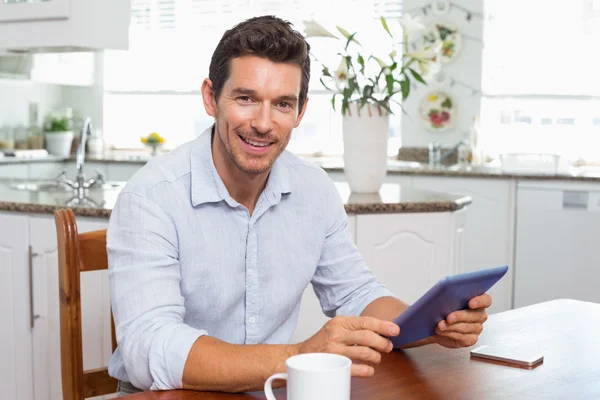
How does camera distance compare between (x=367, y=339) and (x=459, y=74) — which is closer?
(x=367, y=339)

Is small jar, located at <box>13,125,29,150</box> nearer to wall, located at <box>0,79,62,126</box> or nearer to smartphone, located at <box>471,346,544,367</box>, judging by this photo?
wall, located at <box>0,79,62,126</box>

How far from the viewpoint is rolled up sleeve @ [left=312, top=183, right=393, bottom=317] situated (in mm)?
1744

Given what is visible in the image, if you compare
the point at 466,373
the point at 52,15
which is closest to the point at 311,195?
the point at 466,373

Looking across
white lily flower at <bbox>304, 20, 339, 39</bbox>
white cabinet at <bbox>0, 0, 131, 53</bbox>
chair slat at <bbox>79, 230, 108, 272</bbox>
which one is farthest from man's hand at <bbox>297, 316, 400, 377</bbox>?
white cabinet at <bbox>0, 0, 131, 53</bbox>

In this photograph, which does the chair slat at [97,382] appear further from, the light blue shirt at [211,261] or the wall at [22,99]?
the wall at [22,99]

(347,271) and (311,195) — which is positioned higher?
(311,195)

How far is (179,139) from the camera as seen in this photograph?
6848 mm

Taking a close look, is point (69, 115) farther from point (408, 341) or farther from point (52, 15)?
point (408, 341)

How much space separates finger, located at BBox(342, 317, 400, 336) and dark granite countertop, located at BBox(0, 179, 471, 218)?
1.59 meters

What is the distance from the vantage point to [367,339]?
1.20m

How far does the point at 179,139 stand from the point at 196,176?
5361mm

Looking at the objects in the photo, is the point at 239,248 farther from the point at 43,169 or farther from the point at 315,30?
the point at 43,169

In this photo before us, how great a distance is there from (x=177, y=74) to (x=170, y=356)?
577cm

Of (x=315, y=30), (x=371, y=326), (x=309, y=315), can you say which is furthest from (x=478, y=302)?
(x=315, y=30)
